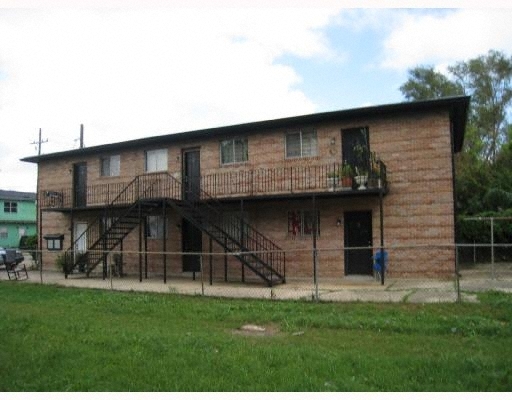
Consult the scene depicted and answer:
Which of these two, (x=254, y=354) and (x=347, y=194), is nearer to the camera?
(x=254, y=354)

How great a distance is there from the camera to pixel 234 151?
17.8 metres

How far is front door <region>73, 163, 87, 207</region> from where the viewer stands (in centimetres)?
2162

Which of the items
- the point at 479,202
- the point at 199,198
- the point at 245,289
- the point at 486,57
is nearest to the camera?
the point at 245,289

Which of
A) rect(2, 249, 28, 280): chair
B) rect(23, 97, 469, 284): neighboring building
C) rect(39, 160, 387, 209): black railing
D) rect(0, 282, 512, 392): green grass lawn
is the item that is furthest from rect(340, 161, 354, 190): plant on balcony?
rect(2, 249, 28, 280): chair

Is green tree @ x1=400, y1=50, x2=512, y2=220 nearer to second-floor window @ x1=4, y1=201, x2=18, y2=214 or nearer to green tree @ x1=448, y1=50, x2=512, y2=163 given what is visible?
green tree @ x1=448, y1=50, x2=512, y2=163

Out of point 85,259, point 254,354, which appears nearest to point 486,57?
point 85,259

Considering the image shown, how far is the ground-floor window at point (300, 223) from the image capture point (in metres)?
16.4

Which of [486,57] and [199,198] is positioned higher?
[486,57]

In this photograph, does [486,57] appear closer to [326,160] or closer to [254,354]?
[326,160]

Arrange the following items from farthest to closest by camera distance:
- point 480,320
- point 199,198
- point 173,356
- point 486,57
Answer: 1. point 486,57
2. point 199,198
3. point 480,320
4. point 173,356

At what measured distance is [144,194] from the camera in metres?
19.1

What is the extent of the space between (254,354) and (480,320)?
4.18 metres

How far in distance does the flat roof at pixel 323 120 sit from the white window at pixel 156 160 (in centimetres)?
37

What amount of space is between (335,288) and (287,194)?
12.4ft
